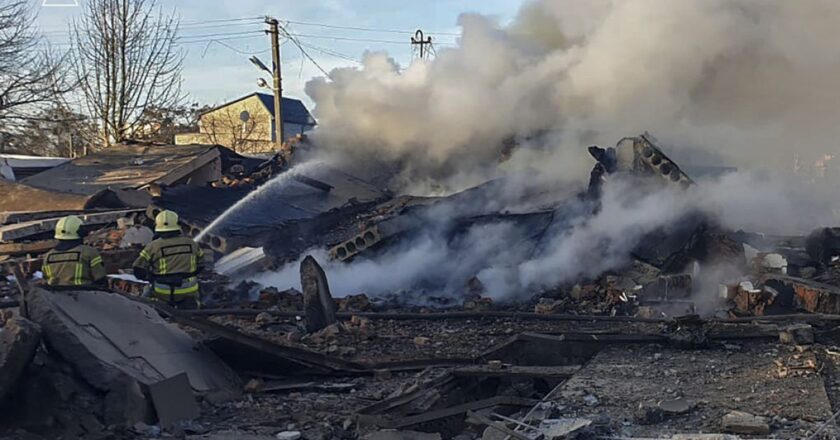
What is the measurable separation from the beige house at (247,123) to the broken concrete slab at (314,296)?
100ft

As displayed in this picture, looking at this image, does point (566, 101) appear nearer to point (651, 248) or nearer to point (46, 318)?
point (651, 248)

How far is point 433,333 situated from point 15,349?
4.29m

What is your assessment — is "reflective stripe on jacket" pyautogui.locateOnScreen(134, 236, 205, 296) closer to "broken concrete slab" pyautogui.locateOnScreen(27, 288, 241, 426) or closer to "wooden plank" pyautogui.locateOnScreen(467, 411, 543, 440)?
"broken concrete slab" pyautogui.locateOnScreen(27, 288, 241, 426)

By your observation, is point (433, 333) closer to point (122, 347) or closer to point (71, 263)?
point (122, 347)

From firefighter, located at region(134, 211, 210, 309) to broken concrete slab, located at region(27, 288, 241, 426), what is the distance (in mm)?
1216

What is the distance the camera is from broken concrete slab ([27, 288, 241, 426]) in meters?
4.81

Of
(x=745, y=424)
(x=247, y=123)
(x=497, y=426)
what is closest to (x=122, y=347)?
(x=497, y=426)

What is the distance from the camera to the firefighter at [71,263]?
697 centimetres

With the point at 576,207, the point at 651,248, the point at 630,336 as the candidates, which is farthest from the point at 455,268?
the point at 630,336

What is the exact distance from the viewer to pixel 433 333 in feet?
25.6

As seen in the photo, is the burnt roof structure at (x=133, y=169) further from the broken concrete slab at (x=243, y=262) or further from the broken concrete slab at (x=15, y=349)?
the broken concrete slab at (x=15, y=349)

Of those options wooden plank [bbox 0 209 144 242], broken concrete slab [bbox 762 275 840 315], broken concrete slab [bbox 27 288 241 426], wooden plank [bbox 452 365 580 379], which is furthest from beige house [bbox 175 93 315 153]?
wooden plank [bbox 452 365 580 379]

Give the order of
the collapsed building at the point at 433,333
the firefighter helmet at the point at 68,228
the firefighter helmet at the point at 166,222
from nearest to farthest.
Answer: the collapsed building at the point at 433,333 → the firefighter helmet at the point at 68,228 → the firefighter helmet at the point at 166,222

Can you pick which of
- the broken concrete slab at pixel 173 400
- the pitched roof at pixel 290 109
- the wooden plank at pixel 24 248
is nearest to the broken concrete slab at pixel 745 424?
the broken concrete slab at pixel 173 400
